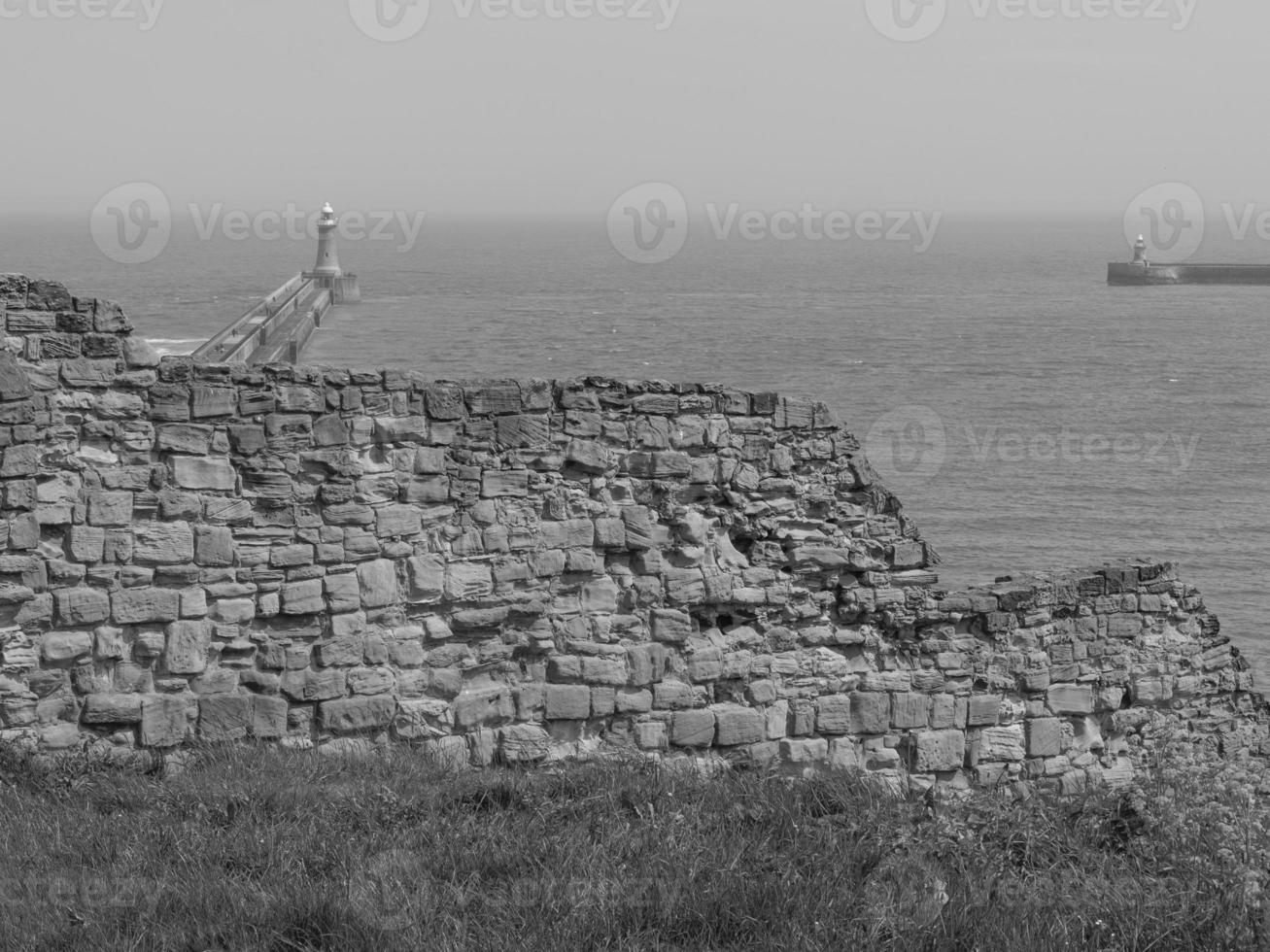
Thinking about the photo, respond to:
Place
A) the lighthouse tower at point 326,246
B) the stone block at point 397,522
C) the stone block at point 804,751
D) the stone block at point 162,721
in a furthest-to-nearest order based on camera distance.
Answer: the lighthouse tower at point 326,246, the stone block at point 804,751, the stone block at point 397,522, the stone block at point 162,721

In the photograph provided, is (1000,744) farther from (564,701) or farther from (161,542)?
(161,542)

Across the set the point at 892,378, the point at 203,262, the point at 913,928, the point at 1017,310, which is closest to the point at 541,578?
the point at 913,928

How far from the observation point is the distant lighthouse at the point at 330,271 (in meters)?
82.9

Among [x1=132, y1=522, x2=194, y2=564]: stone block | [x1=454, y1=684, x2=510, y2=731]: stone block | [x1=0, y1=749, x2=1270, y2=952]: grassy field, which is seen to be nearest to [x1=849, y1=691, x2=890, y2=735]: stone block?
[x1=0, y1=749, x2=1270, y2=952]: grassy field

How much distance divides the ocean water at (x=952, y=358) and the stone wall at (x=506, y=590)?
8149 millimetres

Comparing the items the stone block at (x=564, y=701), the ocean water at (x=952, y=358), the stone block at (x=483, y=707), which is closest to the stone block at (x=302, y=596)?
the stone block at (x=483, y=707)

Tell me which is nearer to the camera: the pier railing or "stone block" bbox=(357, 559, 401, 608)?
"stone block" bbox=(357, 559, 401, 608)

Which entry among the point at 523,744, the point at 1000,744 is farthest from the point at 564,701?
the point at 1000,744

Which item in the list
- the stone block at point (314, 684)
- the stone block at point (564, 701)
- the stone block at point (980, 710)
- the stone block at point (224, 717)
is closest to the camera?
the stone block at point (224, 717)

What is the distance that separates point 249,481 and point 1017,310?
8103cm

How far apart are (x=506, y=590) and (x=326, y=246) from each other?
80.0 meters

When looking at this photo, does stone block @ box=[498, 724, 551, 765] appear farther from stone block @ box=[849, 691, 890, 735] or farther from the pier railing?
the pier railing

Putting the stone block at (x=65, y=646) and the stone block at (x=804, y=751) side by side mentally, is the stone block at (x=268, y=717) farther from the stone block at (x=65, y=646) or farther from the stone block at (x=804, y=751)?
the stone block at (x=804, y=751)

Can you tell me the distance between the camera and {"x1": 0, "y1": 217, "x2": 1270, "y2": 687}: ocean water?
3080cm
